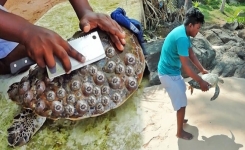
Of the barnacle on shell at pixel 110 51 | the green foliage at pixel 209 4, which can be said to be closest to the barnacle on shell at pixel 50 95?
the barnacle on shell at pixel 110 51

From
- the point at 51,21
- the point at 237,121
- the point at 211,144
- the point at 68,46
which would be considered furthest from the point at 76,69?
the point at 51,21

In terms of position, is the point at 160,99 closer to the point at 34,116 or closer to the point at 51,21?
the point at 34,116

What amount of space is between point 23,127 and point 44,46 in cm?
57

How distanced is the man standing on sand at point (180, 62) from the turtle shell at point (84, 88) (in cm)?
29

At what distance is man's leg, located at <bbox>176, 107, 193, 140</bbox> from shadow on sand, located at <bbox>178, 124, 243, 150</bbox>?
0.07ft

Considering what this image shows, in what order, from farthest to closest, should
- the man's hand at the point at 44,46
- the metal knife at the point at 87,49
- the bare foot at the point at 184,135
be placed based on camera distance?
1. the bare foot at the point at 184,135
2. the metal knife at the point at 87,49
3. the man's hand at the point at 44,46

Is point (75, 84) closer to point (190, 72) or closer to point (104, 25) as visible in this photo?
point (104, 25)

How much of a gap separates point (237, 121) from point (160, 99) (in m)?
0.45

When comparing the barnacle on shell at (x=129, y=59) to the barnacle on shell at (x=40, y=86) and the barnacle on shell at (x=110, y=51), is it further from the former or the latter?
the barnacle on shell at (x=40, y=86)

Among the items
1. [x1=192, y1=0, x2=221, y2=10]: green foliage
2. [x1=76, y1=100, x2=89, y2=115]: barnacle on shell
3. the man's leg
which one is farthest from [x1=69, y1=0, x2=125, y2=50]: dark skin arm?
[x1=192, y1=0, x2=221, y2=10]: green foliage

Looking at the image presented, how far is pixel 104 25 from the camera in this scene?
162 centimetres

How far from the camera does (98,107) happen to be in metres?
1.69

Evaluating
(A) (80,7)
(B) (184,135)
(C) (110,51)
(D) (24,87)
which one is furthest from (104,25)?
(B) (184,135)

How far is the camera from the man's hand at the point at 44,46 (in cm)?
136
